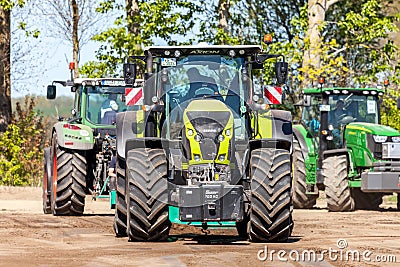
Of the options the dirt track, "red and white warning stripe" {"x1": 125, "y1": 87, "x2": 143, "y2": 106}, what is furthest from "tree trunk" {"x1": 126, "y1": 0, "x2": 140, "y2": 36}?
"red and white warning stripe" {"x1": 125, "y1": 87, "x2": 143, "y2": 106}

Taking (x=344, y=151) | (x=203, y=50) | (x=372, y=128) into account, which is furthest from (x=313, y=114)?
(x=203, y=50)

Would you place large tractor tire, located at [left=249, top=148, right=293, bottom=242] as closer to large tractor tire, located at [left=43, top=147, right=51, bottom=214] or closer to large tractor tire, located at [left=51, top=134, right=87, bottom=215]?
large tractor tire, located at [left=51, top=134, right=87, bottom=215]

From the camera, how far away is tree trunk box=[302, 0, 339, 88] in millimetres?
28609

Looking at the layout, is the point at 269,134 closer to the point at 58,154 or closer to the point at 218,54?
the point at 218,54

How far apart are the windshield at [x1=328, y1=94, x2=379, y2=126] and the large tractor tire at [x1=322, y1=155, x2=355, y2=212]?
1.28 m

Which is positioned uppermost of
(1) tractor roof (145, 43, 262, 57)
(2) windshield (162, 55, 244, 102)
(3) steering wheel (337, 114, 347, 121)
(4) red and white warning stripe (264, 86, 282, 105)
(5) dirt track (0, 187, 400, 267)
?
(1) tractor roof (145, 43, 262, 57)

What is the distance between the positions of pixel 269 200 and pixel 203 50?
236 centimetres

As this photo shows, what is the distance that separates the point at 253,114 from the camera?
12461 millimetres

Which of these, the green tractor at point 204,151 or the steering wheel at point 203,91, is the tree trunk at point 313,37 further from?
the steering wheel at point 203,91

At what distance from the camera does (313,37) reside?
95.5 feet

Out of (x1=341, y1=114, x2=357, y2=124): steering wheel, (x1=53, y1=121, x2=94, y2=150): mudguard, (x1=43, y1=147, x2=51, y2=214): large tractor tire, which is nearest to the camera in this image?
(x1=53, y1=121, x2=94, y2=150): mudguard

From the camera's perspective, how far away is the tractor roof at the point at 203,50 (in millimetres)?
12445

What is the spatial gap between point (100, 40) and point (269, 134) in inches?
663

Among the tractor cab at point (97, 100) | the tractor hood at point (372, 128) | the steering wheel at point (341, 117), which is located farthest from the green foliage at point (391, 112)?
the tractor cab at point (97, 100)
